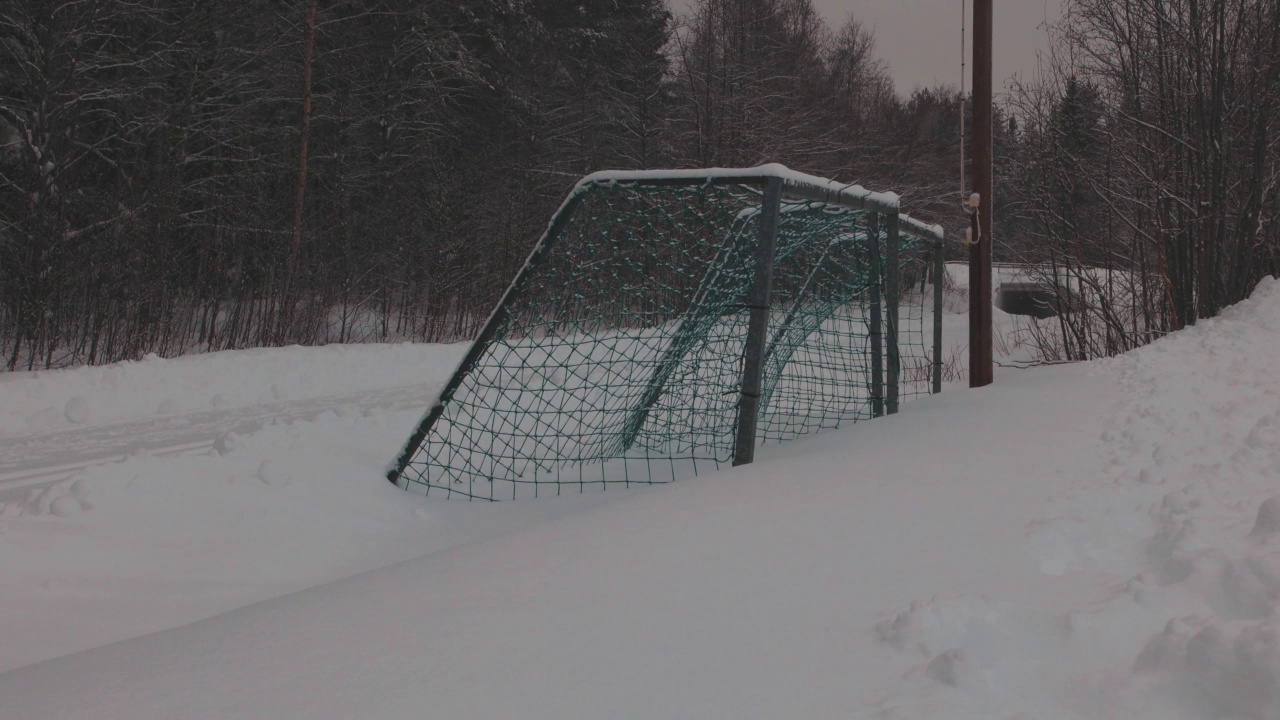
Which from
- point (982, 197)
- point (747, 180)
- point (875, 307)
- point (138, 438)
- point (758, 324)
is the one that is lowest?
point (138, 438)

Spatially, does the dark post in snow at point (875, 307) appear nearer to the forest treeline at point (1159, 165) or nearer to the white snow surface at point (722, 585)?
the white snow surface at point (722, 585)

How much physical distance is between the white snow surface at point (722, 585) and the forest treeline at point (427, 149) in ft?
15.3

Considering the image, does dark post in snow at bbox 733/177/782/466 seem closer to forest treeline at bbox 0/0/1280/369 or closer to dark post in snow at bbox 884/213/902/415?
dark post in snow at bbox 884/213/902/415

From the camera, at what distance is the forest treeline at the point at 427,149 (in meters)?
7.98

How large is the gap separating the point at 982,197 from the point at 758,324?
2.84 m

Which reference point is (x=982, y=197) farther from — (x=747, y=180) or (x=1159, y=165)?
(x=1159, y=165)

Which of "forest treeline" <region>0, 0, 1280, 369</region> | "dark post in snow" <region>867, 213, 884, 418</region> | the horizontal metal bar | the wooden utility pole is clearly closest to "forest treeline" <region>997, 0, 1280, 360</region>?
"forest treeline" <region>0, 0, 1280, 369</region>

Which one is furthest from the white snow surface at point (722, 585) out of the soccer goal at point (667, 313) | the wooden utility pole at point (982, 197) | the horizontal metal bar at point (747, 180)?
the wooden utility pole at point (982, 197)

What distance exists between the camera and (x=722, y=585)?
1.99 m

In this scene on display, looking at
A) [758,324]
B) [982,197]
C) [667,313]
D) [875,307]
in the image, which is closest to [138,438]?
[667,313]

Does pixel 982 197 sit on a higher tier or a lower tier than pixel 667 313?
higher

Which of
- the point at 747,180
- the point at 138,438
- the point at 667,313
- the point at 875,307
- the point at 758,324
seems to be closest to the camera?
the point at 758,324

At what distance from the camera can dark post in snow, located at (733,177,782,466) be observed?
368 centimetres

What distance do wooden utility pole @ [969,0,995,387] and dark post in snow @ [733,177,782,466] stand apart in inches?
103
